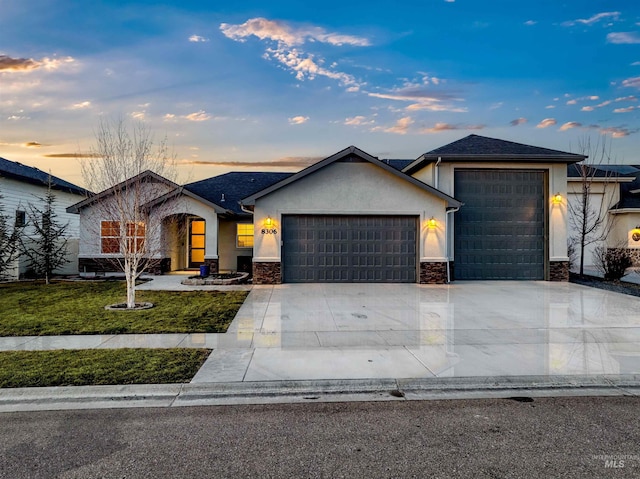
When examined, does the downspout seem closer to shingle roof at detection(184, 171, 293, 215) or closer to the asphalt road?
shingle roof at detection(184, 171, 293, 215)

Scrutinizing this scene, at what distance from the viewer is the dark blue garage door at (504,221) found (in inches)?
595

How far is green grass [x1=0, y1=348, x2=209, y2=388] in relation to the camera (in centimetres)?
471

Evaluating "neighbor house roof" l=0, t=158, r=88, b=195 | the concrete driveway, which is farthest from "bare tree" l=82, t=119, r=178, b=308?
"neighbor house roof" l=0, t=158, r=88, b=195

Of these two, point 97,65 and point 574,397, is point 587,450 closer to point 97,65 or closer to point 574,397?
point 574,397

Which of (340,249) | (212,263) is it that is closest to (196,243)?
(212,263)

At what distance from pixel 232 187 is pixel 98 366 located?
53.3ft

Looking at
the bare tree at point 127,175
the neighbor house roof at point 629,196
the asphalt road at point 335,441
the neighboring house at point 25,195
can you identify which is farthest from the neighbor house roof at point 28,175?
the neighbor house roof at point 629,196

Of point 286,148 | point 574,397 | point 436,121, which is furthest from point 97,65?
point 574,397

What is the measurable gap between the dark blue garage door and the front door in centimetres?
1278

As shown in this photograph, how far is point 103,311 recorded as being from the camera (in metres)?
9.19

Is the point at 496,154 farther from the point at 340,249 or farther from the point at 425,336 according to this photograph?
the point at 425,336

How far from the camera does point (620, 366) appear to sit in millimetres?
5402

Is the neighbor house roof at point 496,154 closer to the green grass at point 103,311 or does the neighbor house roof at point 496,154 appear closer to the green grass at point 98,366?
the green grass at point 103,311

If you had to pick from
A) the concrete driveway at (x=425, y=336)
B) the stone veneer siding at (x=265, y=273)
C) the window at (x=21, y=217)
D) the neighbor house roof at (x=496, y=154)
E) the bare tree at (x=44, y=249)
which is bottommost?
the concrete driveway at (x=425, y=336)
